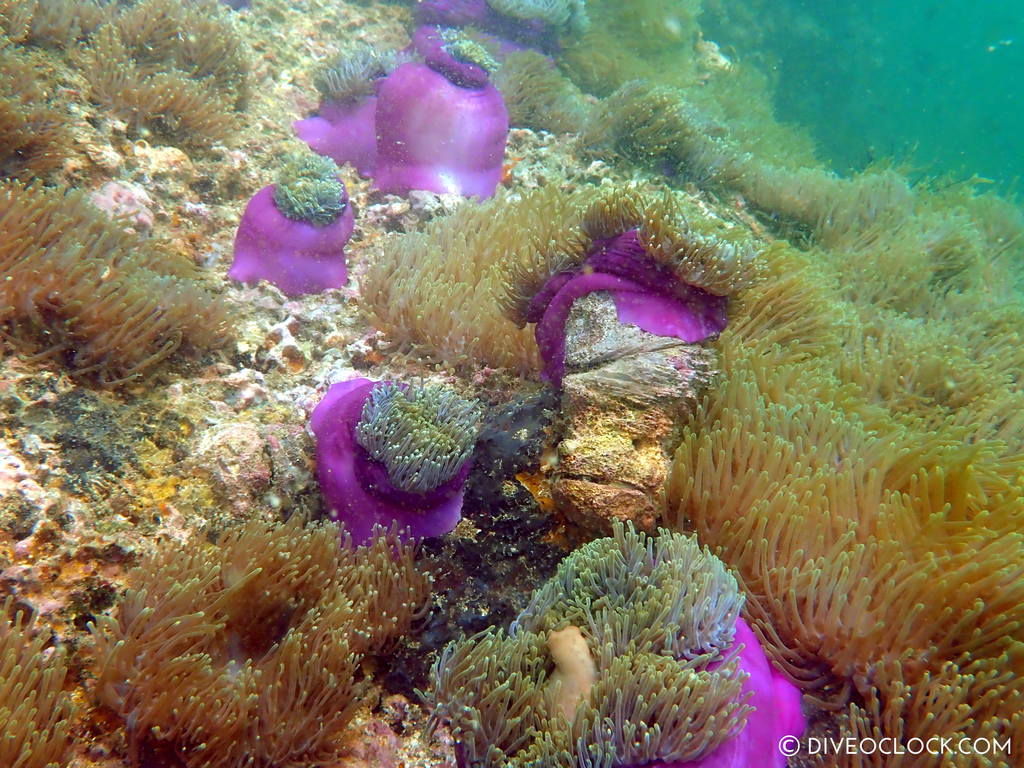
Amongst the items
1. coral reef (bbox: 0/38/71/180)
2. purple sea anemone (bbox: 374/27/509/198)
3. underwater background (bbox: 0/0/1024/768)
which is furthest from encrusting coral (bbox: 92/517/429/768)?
purple sea anemone (bbox: 374/27/509/198)

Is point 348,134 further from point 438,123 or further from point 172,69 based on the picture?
point 172,69

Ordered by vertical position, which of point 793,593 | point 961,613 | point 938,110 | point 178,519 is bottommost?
point 178,519

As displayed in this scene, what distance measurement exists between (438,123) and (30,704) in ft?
15.3

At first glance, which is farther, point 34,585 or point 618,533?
point 618,533

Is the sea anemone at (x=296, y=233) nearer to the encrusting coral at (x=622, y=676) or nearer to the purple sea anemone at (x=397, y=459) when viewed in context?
the purple sea anemone at (x=397, y=459)

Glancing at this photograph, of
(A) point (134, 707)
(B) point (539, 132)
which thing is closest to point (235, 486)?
(A) point (134, 707)

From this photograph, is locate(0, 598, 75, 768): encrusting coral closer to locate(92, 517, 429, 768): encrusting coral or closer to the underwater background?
the underwater background

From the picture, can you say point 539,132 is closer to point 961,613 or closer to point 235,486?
point 235,486

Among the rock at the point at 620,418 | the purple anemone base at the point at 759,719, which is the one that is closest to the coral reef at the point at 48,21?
the rock at the point at 620,418

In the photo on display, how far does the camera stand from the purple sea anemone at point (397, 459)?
2.49 meters

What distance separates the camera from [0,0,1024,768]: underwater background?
73.5 inches

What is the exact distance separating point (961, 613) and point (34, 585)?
317 centimetres

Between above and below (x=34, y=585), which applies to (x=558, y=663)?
above

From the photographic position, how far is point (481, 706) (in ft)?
6.28
